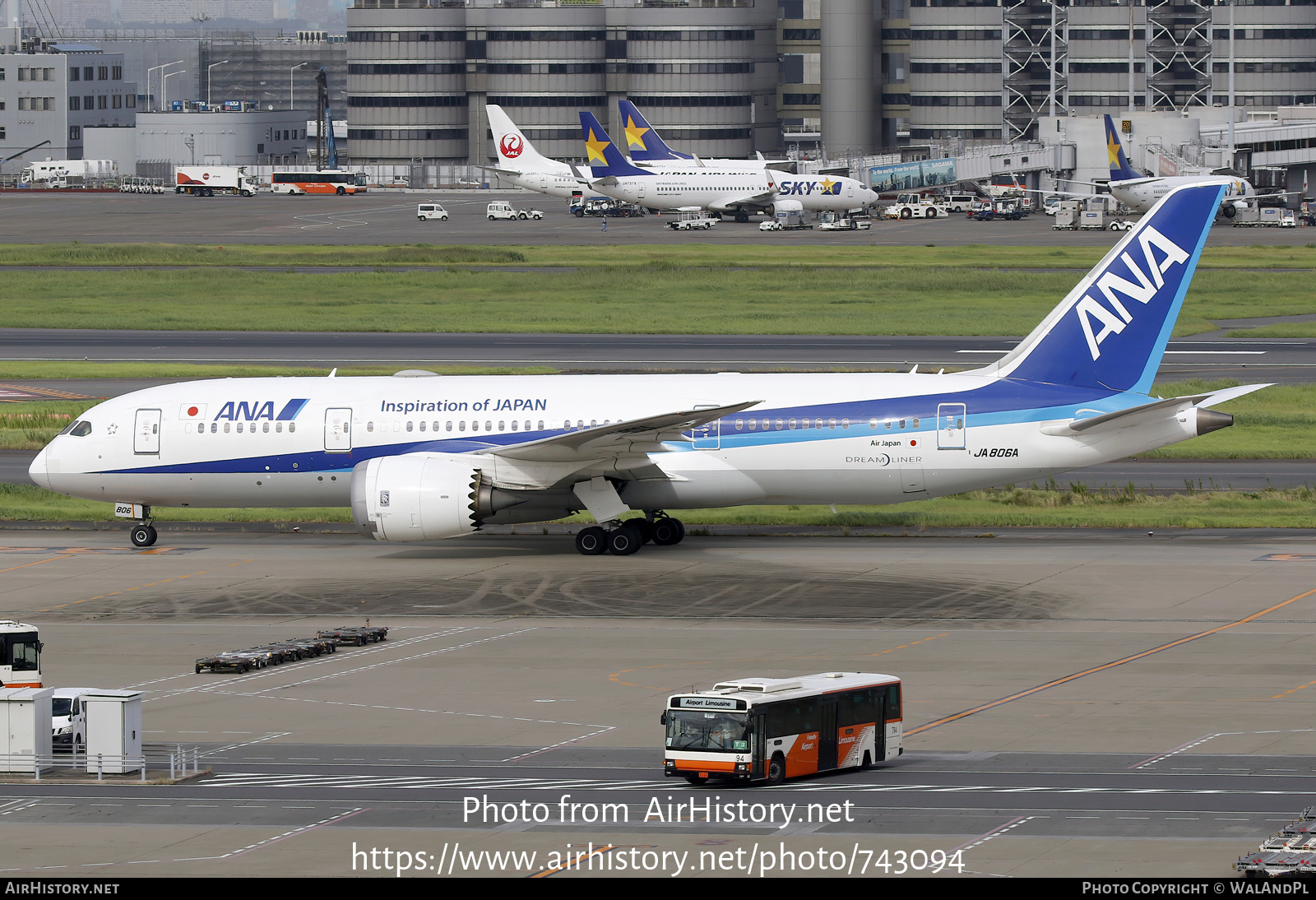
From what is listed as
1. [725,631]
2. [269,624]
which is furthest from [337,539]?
[725,631]

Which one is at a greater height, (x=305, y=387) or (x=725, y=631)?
(x=305, y=387)

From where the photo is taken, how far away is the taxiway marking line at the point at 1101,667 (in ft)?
92.6

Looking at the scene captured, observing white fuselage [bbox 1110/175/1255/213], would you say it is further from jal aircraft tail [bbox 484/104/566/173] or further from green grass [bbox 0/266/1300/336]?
jal aircraft tail [bbox 484/104/566/173]

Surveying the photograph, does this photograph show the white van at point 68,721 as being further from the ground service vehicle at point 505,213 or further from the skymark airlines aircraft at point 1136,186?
the ground service vehicle at point 505,213

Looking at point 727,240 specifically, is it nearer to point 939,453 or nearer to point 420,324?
point 420,324

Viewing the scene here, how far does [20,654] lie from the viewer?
2955cm

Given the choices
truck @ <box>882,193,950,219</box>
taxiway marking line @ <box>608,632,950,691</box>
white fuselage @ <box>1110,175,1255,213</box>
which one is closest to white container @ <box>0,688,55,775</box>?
taxiway marking line @ <box>608,632,950,691</box>

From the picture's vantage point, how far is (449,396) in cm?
4575

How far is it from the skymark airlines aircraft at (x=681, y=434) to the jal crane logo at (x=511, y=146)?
15046 cm

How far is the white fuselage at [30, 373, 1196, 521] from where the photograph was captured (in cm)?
4394

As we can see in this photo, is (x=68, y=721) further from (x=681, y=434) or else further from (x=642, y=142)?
(x=642, y=142)

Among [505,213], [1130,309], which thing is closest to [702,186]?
[505,213]

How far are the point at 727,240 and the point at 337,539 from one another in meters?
99.5

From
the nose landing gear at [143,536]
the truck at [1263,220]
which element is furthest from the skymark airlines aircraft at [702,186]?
the nose landing gear at [143,536]
